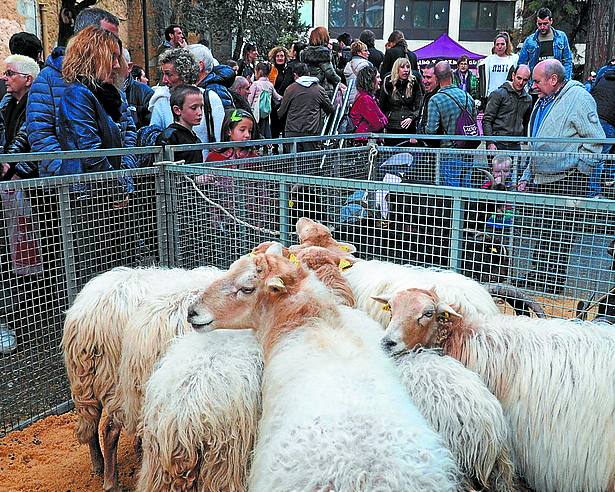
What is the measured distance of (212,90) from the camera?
20.1ft

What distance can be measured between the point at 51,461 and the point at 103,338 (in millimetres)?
1000

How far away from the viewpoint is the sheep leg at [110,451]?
11.0ft

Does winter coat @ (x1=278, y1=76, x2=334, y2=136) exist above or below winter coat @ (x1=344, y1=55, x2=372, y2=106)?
below

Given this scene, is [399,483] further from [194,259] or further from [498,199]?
[194,259]

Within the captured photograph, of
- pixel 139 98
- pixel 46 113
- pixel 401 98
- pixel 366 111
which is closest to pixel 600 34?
pixel 401 98

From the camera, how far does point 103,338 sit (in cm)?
325

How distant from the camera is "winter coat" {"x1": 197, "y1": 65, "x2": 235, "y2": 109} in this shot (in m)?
6.35

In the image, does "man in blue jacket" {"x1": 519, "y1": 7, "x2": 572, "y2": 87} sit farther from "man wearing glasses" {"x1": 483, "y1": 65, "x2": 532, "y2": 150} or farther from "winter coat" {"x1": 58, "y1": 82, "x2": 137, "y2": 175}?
"winter coat" {"x1": 58, "y1": 82, "x2": 137, "y2": 175}

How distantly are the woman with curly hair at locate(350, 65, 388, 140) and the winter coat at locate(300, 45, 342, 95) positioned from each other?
1061mm

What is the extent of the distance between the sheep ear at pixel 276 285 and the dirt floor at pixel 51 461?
62.9 inches

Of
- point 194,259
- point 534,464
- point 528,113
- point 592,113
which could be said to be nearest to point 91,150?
point 194,259

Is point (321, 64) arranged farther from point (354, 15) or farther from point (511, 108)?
point (354, 15)

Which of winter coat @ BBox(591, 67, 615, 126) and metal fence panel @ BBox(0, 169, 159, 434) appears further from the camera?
winter coat @ BBox(591, 67, 615, 126)

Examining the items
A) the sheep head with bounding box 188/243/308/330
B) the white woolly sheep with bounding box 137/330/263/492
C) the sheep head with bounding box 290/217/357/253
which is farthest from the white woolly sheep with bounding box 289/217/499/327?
the white woolly sheep with bounding box 137/330/263/492
